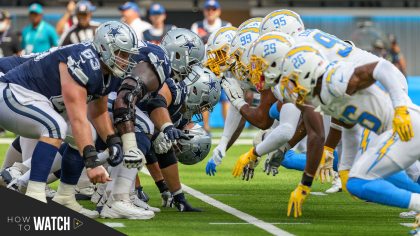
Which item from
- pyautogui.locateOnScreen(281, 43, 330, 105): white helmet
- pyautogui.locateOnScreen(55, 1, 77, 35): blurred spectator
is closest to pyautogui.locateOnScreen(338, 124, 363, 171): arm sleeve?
pyautogui.locateOnScreen(281, 43, 330, 105): white helmet

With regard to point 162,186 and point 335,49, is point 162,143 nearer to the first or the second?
point 162,186

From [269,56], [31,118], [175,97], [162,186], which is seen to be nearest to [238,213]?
[162,186]

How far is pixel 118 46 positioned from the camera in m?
4.37

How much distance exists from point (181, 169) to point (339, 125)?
11.1ft

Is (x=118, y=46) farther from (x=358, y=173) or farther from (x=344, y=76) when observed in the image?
(x=358, y=173)

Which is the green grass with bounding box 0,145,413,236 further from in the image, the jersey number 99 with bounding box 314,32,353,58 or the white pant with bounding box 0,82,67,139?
the jersey number 99 with bounding box 314,32,353,58

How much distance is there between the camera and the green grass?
418 cm

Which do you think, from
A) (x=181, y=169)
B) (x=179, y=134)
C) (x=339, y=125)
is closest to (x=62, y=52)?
(x=179, y=134)

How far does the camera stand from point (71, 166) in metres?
4.59

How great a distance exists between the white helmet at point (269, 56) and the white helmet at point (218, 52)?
143 centimetres

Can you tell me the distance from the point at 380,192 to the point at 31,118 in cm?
241

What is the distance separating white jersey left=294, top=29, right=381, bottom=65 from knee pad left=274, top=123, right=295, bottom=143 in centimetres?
76

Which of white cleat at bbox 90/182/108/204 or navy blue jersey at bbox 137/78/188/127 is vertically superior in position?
navy blue jersey at bbox 137/78/188/127

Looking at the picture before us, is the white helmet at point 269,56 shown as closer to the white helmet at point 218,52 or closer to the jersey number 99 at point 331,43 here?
the jersey number 99 at point 331,43
